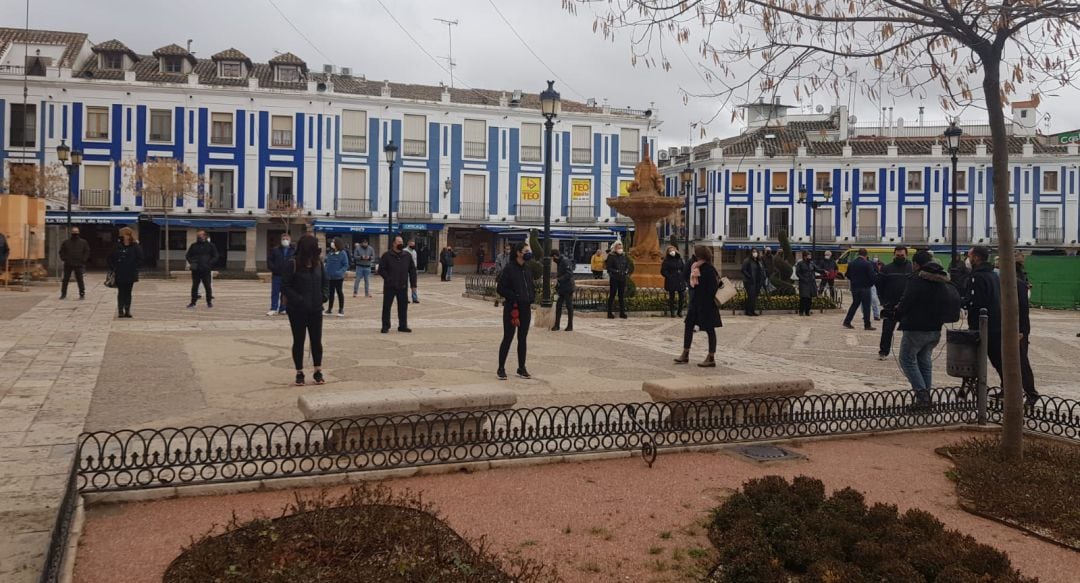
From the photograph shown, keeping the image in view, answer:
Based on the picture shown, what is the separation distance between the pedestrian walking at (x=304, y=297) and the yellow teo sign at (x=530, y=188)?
1433 inches

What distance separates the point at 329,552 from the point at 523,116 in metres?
41.5

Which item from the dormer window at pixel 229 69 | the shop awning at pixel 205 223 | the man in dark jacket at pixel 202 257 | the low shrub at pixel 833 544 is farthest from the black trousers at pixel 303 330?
the dormer window at pixel 229 69

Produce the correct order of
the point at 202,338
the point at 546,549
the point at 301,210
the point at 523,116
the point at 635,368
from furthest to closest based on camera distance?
the point at 523,116, the point at 301,210, the point at 202,338, the point at 635,368, the point at 546,549

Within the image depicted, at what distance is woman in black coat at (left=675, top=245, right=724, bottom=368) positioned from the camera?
31.7ft

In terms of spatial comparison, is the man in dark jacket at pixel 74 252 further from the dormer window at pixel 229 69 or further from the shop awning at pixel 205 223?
the dormer window at pixel 229 69

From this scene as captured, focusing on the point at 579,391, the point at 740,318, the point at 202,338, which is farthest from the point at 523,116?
the point at 579,391

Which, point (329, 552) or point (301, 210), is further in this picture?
point (301, 210)

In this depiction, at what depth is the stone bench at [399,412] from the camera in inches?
206

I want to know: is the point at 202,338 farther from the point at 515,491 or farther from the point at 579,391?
the point at 515,491

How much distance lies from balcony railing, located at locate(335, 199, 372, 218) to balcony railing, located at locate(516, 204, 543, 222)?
793cm

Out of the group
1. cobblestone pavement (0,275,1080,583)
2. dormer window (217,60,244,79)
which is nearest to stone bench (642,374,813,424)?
cobblestone pavement (0,275,1080,583)

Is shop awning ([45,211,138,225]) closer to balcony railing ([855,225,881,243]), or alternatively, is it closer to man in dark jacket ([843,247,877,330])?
man in dark jacket ([843,247,877,330])

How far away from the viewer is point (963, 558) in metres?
3.58

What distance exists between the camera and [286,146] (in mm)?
40188
